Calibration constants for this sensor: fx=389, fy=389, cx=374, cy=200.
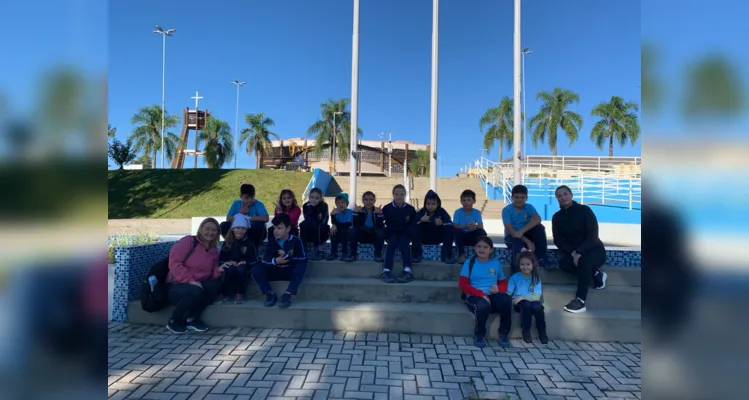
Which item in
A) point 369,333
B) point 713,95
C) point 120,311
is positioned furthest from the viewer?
point 120,311

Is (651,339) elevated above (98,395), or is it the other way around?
(651,339)

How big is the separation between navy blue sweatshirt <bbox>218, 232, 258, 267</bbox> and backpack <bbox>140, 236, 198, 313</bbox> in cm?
48

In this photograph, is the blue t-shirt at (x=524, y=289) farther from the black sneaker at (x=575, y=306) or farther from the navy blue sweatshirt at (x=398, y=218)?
the navy blue sweatshirt at (x=398, y=218)

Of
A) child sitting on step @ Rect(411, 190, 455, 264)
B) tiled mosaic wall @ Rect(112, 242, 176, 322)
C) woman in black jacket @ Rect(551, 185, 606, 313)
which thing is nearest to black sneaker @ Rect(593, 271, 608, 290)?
woman in black jacket @ Rect(551, 185, 606, 313)

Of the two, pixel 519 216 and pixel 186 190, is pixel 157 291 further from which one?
pixel 186 190

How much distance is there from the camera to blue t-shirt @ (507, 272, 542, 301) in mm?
4239

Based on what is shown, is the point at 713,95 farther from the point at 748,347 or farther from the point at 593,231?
the point at 593,231

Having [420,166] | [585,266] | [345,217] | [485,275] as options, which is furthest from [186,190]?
[420,166]

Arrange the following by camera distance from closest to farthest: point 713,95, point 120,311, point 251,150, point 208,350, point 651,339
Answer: point 713,95
point 651,339
point 208,350
point 120,311
point 251,150

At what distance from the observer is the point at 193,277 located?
4.46 meters

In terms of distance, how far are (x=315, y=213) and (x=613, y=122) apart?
36242mm

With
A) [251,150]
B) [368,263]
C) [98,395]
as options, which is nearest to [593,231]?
[368,263]

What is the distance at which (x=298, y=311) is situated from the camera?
4.48 m

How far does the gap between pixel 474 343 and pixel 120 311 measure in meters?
4.18
